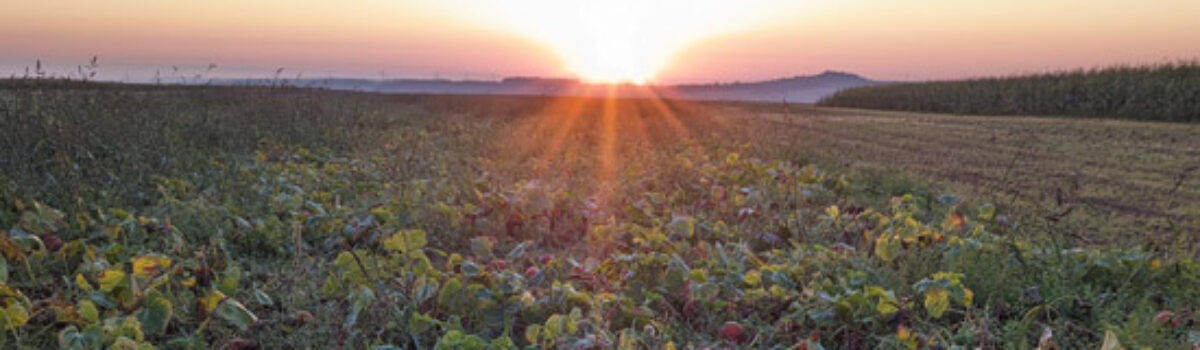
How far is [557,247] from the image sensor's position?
4.54 metres

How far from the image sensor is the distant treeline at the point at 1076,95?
64.6ft

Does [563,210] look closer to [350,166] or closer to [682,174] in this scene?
[682,174]

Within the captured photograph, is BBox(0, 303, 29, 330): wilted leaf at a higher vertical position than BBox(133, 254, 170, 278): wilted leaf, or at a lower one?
lower

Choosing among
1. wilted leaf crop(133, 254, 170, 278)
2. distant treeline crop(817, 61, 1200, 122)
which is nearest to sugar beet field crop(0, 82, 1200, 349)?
wilted leaf crop(133, 254, 170, 278)

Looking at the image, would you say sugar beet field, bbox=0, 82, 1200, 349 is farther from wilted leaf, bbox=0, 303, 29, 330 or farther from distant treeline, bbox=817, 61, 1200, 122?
distant treeline, bbox=817, 61, 1200, 122

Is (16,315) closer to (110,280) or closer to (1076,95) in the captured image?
(110,280)

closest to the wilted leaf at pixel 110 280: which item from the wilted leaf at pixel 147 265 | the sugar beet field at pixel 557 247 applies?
→ the sugar beet field at pixel 557 247

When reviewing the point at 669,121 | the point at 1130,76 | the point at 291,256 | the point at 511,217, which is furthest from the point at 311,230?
the point at 1130,76

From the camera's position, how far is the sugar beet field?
9.13ft

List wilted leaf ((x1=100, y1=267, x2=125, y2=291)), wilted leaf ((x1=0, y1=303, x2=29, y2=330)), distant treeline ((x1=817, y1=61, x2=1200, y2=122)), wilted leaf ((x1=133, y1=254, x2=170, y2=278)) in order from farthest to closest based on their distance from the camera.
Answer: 1. distant treeline ((x1=817, y1=61, x2=1200, y2=122))
2. wilted leaf ((x1=133, y1=254, x2=170, y2=278))
3. wilted leaf ((x1=100, y1=267, x2=125, y2=291))
4. wilted leaf ((x1=0, y1=303, x2=29, y2=330))

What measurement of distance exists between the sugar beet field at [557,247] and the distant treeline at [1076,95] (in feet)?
45.0

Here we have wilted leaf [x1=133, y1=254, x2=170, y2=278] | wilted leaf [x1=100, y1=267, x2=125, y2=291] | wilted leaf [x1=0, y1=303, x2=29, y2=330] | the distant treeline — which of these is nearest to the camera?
wilted leaf [x1=0, y1=303, x2=29, y2=330]

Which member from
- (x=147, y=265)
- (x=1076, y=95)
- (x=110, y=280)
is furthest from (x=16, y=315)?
(x=1076, y=95)

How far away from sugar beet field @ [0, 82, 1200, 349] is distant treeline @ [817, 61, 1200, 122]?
541 inches
